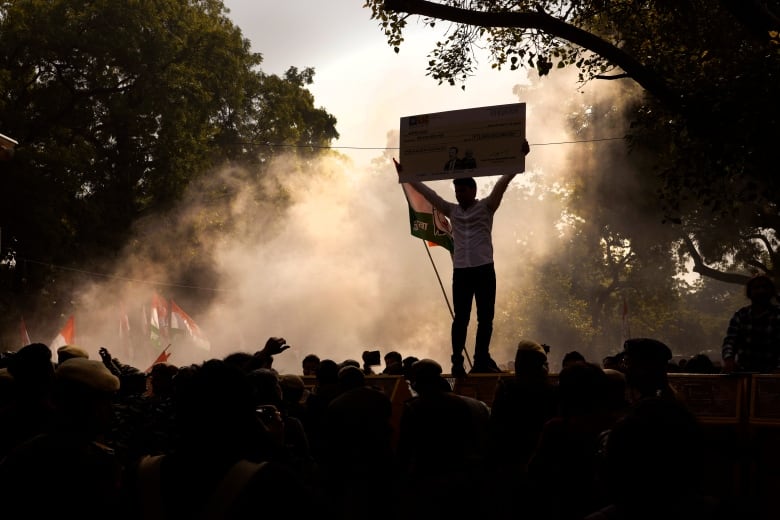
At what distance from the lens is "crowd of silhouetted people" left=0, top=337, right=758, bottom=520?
88.4 inches

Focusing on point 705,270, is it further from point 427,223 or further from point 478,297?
point 478,297

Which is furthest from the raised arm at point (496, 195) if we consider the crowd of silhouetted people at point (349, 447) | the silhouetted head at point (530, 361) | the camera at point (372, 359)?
the camera at point (372, 359)

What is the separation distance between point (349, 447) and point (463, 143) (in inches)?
166

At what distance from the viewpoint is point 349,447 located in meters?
5.25

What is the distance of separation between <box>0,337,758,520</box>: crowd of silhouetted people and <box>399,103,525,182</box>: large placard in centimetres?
280

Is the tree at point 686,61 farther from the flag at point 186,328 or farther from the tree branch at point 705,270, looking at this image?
the tree branch at point 705,270

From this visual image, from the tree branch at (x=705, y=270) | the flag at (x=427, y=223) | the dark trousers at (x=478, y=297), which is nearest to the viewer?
the dark trousers at (x=478, y=297)

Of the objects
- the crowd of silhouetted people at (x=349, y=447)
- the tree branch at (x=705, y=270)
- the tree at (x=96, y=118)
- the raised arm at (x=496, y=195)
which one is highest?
the tree at (x=96, y=118)

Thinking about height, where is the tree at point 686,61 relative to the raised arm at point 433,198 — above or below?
above

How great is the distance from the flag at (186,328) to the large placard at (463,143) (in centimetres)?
1522

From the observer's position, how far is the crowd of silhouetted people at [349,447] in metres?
2.25

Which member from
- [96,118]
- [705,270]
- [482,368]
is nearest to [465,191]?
[482,368]

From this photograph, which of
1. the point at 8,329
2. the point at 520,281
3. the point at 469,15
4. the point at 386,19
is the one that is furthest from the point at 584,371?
the point at 520,281

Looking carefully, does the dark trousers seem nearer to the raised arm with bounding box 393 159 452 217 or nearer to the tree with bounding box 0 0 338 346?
the raised arm with bounding box 393 159 452 217
